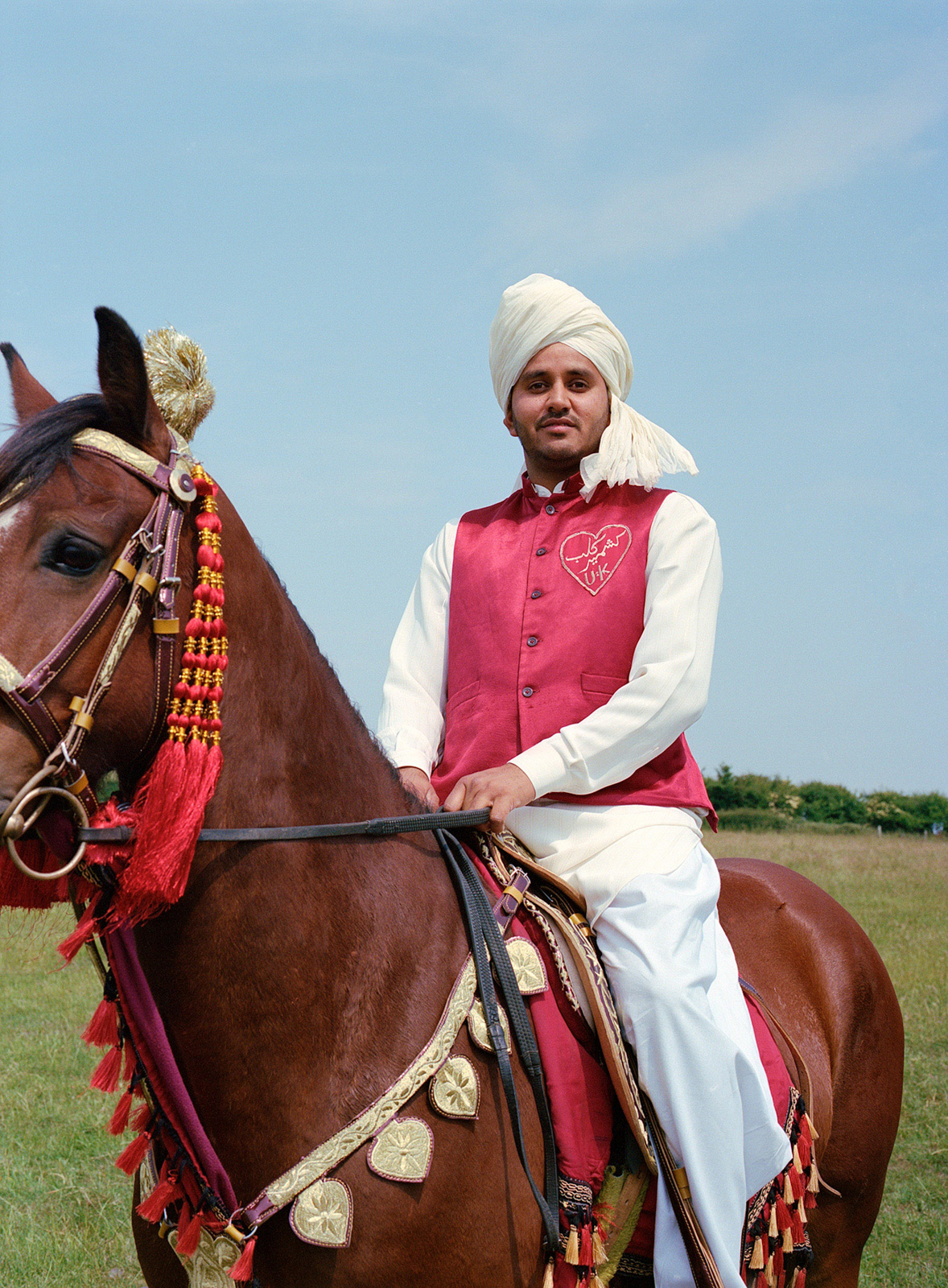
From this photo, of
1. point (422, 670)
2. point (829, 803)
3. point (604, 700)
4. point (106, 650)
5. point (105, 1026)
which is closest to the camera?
point (106, 650)

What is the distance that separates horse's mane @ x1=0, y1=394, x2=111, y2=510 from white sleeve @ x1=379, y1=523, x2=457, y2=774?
143 cm

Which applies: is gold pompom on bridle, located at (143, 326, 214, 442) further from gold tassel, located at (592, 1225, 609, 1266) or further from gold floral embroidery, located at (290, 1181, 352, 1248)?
gold tassel, located at (592, 1225, 609, 1266)

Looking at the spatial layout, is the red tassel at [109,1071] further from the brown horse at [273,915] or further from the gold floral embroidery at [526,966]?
the gold floral embroidery at [526,966]

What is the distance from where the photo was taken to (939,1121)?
6699mm

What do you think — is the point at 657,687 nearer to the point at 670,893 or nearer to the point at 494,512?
the point at 670,893

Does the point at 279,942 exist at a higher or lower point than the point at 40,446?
lower

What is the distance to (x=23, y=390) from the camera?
225 centimetres

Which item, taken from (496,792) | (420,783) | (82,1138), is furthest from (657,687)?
(82,1138)

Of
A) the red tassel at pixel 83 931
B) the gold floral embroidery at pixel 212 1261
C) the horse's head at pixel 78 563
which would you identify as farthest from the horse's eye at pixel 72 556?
the gold floral embroidery at pixel 212 1261

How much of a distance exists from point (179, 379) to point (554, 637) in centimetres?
124

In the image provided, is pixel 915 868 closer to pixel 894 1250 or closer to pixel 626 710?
pixel 894 1250

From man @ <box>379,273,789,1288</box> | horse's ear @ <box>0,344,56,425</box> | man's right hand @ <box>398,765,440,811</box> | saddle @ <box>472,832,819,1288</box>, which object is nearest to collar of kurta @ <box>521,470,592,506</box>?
man @ <box>379,273,789,1288</box>

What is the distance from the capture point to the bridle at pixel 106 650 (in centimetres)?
178

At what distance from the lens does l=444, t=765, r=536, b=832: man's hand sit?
2.54m
